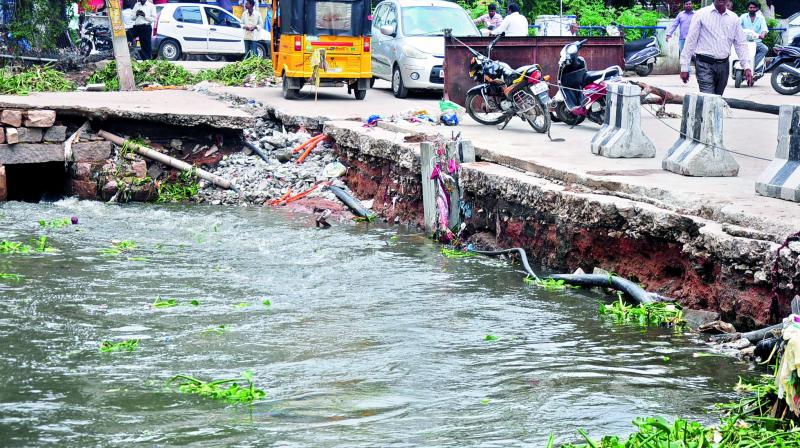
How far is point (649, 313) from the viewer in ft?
24.8

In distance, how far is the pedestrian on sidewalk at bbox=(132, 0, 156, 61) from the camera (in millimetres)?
25672

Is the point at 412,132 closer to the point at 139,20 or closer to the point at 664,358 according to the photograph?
the point at 664,358

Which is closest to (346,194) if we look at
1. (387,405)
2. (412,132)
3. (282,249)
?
(412,132)

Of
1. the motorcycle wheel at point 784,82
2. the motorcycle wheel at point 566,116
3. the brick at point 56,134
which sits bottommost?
the brick at point 56,134

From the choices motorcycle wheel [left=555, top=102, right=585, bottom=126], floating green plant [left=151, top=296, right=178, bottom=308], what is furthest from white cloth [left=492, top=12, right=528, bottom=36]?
floating green plant [left=151, top=296, right=178, bottom=308]

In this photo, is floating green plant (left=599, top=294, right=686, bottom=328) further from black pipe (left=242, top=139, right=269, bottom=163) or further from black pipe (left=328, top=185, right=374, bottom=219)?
black pipe (left=242, top=139, right=269, bottom=163)

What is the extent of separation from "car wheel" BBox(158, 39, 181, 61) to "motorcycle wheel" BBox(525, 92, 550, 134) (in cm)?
1933

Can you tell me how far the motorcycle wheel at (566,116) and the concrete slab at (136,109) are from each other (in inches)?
171

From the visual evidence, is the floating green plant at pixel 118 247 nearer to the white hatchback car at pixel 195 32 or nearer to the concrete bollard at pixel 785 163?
the concrete bollard at pixel 785 163

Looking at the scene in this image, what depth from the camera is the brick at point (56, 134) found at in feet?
44.9

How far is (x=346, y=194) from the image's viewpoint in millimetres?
13227

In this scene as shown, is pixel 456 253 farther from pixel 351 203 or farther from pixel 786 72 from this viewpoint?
pixel 786 72

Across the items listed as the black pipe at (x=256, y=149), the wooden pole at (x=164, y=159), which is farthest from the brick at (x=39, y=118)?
the black pipe at (x=256, y=149)

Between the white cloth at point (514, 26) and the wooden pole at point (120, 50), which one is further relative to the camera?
the white cloth at point (514, 26)
